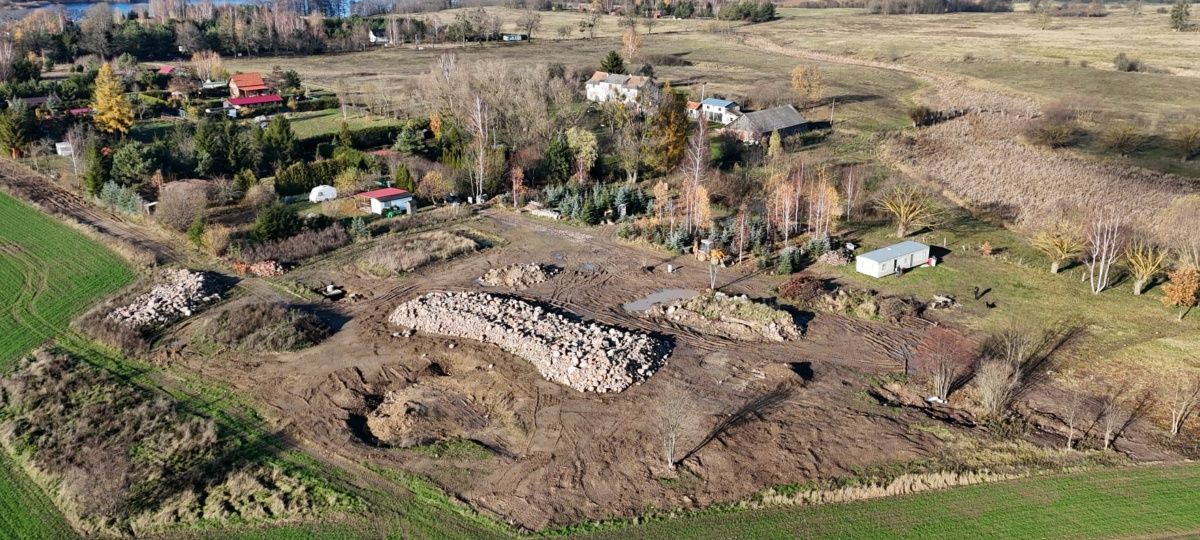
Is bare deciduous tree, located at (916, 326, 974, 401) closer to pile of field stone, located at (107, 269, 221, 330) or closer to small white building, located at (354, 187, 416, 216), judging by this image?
pile of field stone, located at (107, 269, 221, 330)

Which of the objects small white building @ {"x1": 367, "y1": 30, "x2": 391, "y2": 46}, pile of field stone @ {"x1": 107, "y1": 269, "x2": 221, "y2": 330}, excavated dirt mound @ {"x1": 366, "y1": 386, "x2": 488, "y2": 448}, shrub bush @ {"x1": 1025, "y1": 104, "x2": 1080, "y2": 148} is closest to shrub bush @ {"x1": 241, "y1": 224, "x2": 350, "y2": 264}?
pile of field stone @ {"x1": 107, "y1": 269, "x2": 221, "y2": 330}

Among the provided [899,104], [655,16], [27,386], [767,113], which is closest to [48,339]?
[27,386]

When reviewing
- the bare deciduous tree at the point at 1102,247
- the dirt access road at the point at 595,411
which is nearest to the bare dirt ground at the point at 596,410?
the dirt access road at the point at 595,411

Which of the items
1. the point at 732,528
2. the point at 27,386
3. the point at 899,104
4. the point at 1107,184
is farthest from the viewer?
the point at 899,104

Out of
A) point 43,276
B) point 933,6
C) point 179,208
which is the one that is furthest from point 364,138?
point 933,6

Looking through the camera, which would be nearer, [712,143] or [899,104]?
[712,143]

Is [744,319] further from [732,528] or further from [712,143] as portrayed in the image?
[712,143]
